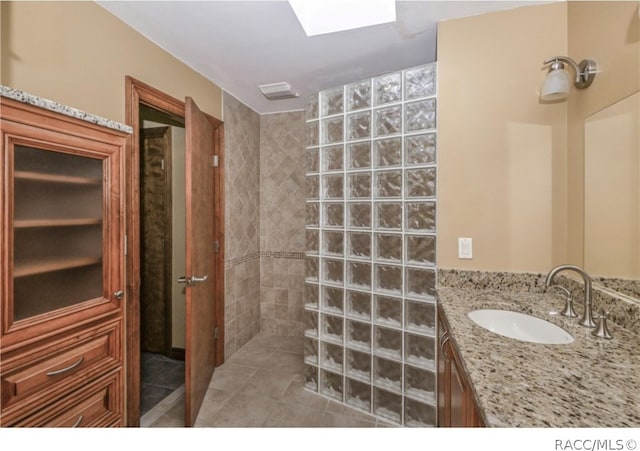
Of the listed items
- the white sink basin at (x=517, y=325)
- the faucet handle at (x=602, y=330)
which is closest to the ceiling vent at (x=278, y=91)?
the white sink basin at (x=517, y=325)

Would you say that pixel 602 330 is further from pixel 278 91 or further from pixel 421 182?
pixel 278 91

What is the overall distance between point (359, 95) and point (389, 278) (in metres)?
1.22

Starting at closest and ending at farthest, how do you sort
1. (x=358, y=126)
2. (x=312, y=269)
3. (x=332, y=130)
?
(x=358, y=126), (x=332, y=130), (x=312, y=269)

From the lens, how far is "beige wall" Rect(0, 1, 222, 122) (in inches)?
46.9

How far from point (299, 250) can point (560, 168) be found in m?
2.27

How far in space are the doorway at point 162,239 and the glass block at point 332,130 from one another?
55.1 inches

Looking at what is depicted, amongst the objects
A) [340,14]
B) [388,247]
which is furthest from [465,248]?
[340,14]

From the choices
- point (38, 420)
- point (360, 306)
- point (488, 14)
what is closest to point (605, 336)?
point (360, 306)

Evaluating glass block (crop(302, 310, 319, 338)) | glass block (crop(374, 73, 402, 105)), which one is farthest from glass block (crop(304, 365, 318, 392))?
glass block (crop(374, 73, 402, 105))

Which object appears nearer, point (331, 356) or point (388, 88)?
point (388, 88)

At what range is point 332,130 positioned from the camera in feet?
6.68

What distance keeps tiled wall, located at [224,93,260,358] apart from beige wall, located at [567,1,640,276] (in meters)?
2.44

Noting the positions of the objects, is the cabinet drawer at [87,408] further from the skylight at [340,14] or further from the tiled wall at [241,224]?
the skylight at [340,14]

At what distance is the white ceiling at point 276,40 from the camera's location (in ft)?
5.05
